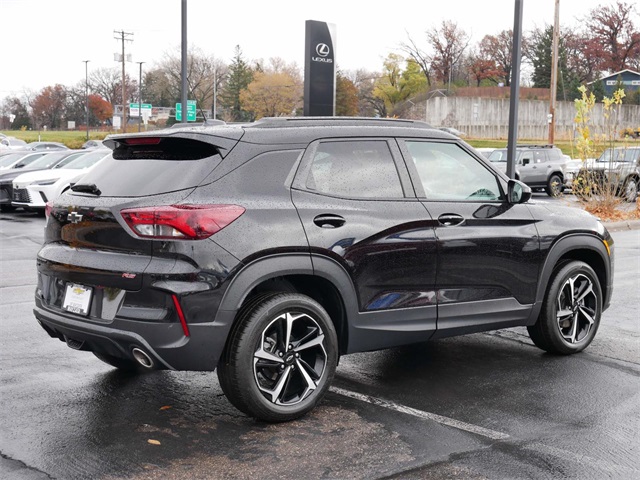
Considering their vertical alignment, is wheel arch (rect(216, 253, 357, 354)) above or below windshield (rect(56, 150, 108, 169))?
below

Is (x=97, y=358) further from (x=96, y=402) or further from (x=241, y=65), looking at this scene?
(x=241, y=65)

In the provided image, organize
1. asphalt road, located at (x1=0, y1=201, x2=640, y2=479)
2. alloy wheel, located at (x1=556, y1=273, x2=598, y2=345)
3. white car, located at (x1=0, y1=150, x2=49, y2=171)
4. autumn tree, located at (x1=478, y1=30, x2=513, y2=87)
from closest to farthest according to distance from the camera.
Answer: asphalt road, located at (x1=0, y1=201, x2=640, y2=479), alloy wheel, located at (x1=556, y1=273, x2=598, y2=345), white car, located at (x1=0, y1=150, x2=49, y2=171), autumn tree, located at (x1=478, y1=30, x2=513, y2=87)

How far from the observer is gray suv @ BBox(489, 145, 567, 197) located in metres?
29.1

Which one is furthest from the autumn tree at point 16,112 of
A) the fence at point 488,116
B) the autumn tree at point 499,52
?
the fence at point 488,116

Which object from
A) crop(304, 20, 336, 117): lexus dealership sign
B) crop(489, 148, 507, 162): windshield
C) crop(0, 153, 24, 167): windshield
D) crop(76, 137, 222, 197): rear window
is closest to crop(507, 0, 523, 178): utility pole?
crop(304, 20, 336, 117): lexus dealership sign

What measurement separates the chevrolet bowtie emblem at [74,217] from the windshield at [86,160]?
632 inches

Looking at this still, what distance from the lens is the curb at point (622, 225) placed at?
17.4m

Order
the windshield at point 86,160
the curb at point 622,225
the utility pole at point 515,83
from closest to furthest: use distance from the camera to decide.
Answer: the utility pole at point 515,83 < the curb at point 622,225 < the windshield at point 86,160

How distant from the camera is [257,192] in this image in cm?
461

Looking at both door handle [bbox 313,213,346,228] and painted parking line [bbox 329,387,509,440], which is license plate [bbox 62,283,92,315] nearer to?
door handle [bbox 313,213,346,228]

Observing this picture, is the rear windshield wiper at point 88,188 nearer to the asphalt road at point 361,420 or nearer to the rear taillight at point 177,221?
the rear taillight at point 177,221

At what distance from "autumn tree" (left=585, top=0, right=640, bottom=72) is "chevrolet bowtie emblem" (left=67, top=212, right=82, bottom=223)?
3684 inches

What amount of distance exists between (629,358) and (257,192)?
348 cm

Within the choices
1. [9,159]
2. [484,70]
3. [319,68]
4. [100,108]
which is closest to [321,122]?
[319,68]
